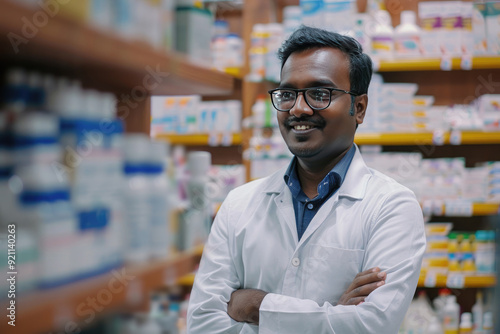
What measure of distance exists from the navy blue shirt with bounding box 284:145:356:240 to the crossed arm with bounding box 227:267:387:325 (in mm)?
260

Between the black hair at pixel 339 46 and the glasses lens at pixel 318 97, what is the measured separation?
135 millimetres

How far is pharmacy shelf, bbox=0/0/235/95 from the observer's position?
70 centimetres

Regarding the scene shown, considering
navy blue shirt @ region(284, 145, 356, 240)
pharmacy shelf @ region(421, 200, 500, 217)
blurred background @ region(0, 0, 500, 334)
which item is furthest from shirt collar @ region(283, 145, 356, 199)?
pharmacy shelf @ region(421, 200, 500, 217)

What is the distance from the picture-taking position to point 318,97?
75.0 inches

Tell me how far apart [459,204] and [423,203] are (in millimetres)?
221

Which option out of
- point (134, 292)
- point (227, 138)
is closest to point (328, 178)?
point (134, 292)

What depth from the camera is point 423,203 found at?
11.9 feet

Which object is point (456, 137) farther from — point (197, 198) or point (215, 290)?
point (197, 198)

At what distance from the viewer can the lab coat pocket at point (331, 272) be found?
1.76 metres

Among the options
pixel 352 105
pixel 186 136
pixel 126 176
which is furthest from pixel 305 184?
pixel 186 136

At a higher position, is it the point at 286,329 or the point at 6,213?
the point at 6,213

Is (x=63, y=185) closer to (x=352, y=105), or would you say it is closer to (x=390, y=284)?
(x=390, y=284)

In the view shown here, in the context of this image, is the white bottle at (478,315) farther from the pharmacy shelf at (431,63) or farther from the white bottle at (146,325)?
the white bottle at (146,325)

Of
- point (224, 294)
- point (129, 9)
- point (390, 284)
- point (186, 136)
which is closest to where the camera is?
point (129, 9)
